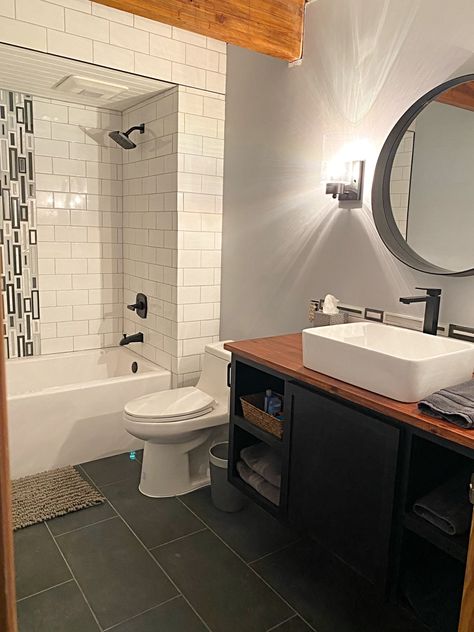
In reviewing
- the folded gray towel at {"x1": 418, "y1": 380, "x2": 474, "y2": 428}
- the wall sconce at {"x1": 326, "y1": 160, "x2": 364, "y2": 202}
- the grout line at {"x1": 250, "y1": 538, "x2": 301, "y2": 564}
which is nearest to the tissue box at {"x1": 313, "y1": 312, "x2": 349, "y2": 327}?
the wall sconce at {"x1": 326, "y1": 160, "x2": 364, "y2": 202}

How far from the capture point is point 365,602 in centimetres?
192

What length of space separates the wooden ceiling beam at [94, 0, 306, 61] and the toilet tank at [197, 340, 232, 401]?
1.61m

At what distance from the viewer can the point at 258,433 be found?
213 centimetres

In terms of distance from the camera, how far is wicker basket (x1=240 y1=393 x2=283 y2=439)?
6.67ft

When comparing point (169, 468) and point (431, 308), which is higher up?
point (431, 308)

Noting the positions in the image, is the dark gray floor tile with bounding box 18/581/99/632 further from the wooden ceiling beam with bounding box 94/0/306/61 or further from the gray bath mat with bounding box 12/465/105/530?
the wooden ceiling beam with bounding box 94/0/306/61

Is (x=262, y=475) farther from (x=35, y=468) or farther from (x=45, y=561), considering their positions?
(x=35, y=468)

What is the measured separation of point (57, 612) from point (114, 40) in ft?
8.86

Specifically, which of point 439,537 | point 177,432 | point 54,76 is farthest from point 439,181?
point 54,76

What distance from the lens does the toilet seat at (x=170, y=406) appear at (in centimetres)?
252

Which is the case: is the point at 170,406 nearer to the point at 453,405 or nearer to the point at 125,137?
the point at 453,405

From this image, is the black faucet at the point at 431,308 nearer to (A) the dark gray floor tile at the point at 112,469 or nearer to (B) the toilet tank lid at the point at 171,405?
(B) the toilet tank lid at the point at 171,405

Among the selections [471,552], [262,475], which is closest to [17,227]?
[262,475]

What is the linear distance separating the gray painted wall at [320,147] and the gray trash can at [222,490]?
83 centimetres
